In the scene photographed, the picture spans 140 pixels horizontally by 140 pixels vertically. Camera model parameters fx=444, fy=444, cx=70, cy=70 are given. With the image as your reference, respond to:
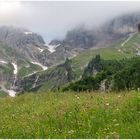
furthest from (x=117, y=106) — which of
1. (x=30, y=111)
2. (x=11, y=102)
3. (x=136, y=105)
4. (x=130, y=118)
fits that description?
(x=11, y=102)

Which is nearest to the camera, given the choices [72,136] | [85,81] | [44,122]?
[72,136]

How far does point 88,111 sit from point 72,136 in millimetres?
2731

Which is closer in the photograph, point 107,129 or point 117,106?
point 107,129

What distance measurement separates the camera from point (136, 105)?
13.0m

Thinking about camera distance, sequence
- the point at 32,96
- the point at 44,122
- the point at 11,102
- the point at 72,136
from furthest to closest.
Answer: the point at 32,96, the point at 11,102, the point at 44,122, the point at 72,136

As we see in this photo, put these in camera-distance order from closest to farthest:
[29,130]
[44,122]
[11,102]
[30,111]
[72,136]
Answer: [72,136] < [29,130] < [44,122] < [30,111] < [11,102]

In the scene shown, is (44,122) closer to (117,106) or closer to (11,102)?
(117,106)

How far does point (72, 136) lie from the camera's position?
10.6 metres

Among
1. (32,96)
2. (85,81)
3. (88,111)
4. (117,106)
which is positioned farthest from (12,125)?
(85,81)

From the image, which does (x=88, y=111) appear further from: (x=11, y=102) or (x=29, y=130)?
(x=11, y=102)

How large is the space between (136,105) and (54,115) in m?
2.49

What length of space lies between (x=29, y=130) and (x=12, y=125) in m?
1.36

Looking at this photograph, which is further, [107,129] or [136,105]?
[136,105]

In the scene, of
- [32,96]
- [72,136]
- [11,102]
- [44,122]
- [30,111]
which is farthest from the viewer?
[32,96]
